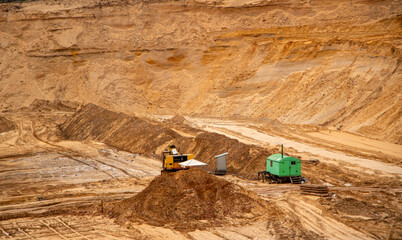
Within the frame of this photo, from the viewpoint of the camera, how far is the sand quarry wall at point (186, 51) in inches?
1442

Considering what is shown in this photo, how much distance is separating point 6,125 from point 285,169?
89.0 feet

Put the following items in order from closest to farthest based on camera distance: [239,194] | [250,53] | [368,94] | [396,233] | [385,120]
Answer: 1. [396,233]
2. [239,194]
3. [385,120]
4. [368,94]
5. [250,53]

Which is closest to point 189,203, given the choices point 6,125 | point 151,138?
point 151,138

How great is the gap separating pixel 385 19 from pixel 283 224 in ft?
89.7

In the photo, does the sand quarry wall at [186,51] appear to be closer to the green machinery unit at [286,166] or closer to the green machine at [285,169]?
the green machine at [285,169]

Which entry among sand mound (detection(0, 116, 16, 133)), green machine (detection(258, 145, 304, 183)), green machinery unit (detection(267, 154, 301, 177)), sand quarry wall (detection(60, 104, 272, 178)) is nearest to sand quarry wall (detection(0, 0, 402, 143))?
sand mound (detection(0, 116, 16, 133))

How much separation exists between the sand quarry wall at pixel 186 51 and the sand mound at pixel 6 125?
6.19 metres

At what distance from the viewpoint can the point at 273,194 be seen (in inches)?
692

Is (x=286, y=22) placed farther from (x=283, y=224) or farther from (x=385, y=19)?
(x=283, y=224)

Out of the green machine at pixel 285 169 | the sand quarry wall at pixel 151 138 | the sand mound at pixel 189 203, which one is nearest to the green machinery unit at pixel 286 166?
the green machine at pixel 285 169

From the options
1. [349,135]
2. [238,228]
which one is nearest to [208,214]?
[238,228]

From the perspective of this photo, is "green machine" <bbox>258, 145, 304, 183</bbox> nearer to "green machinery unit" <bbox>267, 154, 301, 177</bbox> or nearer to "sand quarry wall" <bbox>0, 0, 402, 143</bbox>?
"green machinery unit" <bbox>267, 154, 301, 177</bbox>

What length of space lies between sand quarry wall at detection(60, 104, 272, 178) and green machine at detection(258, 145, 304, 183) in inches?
68.0

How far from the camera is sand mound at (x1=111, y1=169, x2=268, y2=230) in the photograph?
14438 mm
